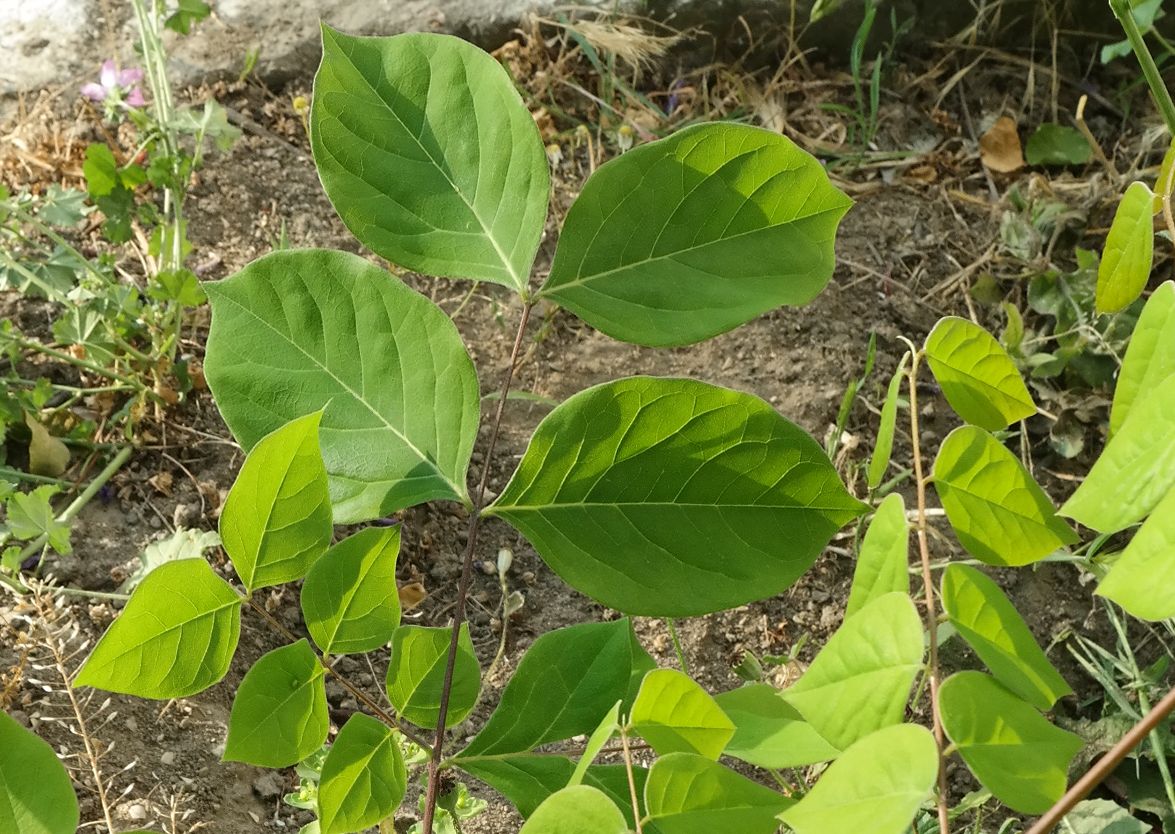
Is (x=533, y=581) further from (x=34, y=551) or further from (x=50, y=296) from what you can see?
(x=50, y=296)

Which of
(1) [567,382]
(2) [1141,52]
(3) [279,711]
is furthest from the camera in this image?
(1) [567,382]

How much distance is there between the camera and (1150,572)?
0.44 metres

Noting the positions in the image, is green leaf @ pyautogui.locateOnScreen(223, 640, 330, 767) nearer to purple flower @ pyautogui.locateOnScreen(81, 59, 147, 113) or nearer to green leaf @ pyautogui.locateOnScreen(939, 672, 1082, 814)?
green leaf @ pyautogui.locateOnScreen(939, 672, 1082, 814)

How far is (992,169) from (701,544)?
1.51m

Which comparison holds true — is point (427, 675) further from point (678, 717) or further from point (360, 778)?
point (678, 717)

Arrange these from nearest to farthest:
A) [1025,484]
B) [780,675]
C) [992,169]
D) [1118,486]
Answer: [1118,486]
[1025,484]
[780,675]
[992,169]

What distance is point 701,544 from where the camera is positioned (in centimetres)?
67

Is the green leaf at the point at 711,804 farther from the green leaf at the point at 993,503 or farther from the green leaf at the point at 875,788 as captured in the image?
the green leaf at the point at 993,503

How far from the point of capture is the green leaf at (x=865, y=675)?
0.54 m

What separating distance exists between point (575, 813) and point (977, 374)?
386 millimetres

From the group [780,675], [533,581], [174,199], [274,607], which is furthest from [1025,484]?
[174,199]

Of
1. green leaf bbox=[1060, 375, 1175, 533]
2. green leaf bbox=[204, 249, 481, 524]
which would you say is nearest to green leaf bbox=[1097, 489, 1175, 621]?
green leaf bbox=[1060, 375, 1175, 533]

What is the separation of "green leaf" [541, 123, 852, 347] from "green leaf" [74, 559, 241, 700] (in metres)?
0.33

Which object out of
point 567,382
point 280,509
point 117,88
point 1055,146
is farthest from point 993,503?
point 117,88
